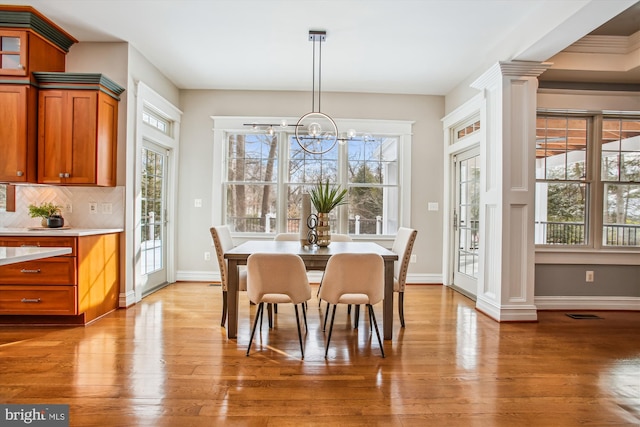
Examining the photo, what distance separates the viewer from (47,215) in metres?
3.63

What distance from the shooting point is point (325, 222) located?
347 centimetres

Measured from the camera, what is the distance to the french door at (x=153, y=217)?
4.52 m

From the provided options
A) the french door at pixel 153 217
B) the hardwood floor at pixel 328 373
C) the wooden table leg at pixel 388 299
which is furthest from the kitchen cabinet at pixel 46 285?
the wooden table leg at pixel 388 299

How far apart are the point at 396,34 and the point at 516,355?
315 centimetres

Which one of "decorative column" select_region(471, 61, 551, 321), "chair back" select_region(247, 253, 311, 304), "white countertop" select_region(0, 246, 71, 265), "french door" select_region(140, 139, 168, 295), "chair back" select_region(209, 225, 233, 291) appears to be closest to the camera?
"white countertop" select_region(0, 246, 71, 265)

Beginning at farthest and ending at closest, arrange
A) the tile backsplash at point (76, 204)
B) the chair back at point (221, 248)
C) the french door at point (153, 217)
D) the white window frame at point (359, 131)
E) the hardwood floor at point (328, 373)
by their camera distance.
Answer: the white window frame at point (359, 131)
the french door at point (153, 217)
the tile backsplash at point (76, 204)
the chair back at point (221, 248)
the hardwood floor at point (328, 373)

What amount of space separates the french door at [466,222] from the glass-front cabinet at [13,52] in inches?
198

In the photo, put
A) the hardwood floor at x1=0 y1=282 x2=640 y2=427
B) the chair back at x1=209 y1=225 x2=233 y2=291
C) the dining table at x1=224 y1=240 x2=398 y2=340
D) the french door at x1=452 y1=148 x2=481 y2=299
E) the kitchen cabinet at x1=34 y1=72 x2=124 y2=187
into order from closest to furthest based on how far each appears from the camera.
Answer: the hardwood floor at x1=0 y1=282 x2=640 y2=427
the dining table at x1=224 y1=240 x2=398 y2=340
the chair back at x1=209 y1=225 x2=233 y2=291
the kitchen cabinet at x1=34 y1=72 x2=124 y2=187
the french door at x1=452 y1=148 x2=481 y2=299

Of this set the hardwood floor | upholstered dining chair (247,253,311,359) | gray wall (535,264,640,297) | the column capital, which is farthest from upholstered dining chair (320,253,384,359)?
gray wall (535,264,640,297)

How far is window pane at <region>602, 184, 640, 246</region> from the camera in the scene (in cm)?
423

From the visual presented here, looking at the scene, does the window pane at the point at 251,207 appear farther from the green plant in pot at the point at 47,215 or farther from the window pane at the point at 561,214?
the window pane at the point at 561,214

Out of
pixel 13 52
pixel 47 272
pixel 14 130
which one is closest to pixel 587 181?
pixel 47 272

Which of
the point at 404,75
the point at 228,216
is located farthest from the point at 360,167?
the point at 228,216

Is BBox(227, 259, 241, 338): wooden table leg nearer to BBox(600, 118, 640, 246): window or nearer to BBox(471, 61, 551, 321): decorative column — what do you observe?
BBox(471, 61, 551, 321): decorative column
